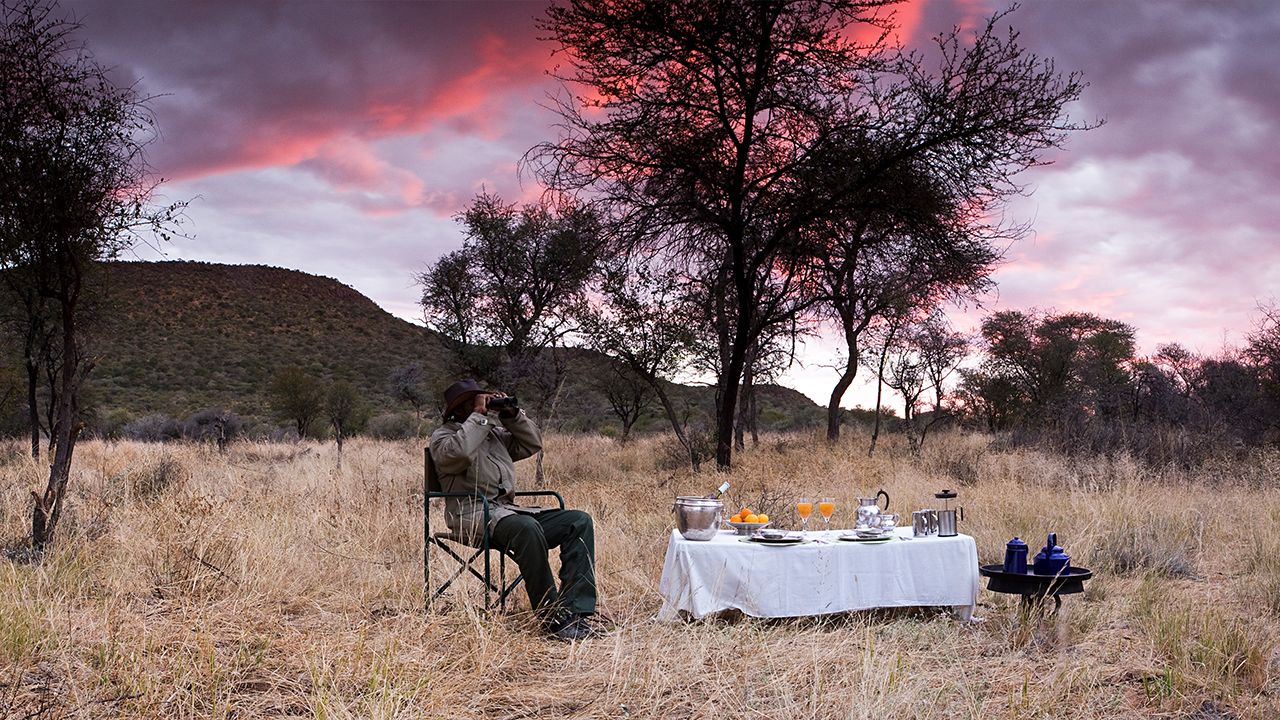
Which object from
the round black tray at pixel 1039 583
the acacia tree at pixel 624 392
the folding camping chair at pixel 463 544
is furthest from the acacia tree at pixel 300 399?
the round black tray at pixel 1039 583

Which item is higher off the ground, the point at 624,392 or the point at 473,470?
the point at 624,392

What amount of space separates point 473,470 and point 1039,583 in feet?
10.1

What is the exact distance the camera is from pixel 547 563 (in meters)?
4.57

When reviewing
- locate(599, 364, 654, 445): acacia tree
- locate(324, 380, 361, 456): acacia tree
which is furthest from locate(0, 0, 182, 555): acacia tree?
locate(324, 380, 361, 456): acacia tree

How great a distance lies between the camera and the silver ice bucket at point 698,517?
4828 millimetres

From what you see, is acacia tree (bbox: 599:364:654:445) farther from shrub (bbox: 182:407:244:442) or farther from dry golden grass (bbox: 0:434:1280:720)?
dry golden grass (bbox: 0:434:1280:720)

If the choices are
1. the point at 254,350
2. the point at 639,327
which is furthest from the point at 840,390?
the point at 254,350

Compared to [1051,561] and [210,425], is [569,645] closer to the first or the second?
[1051,561]

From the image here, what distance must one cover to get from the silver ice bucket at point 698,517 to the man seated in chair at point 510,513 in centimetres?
52

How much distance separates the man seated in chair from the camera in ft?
15.1

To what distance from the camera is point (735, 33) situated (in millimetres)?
9359

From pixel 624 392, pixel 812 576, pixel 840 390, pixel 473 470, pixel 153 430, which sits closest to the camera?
pixel 812 576

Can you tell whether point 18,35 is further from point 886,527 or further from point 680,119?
point 886,527

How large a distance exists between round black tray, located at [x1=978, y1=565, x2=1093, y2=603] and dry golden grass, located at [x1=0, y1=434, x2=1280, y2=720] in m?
0.16
